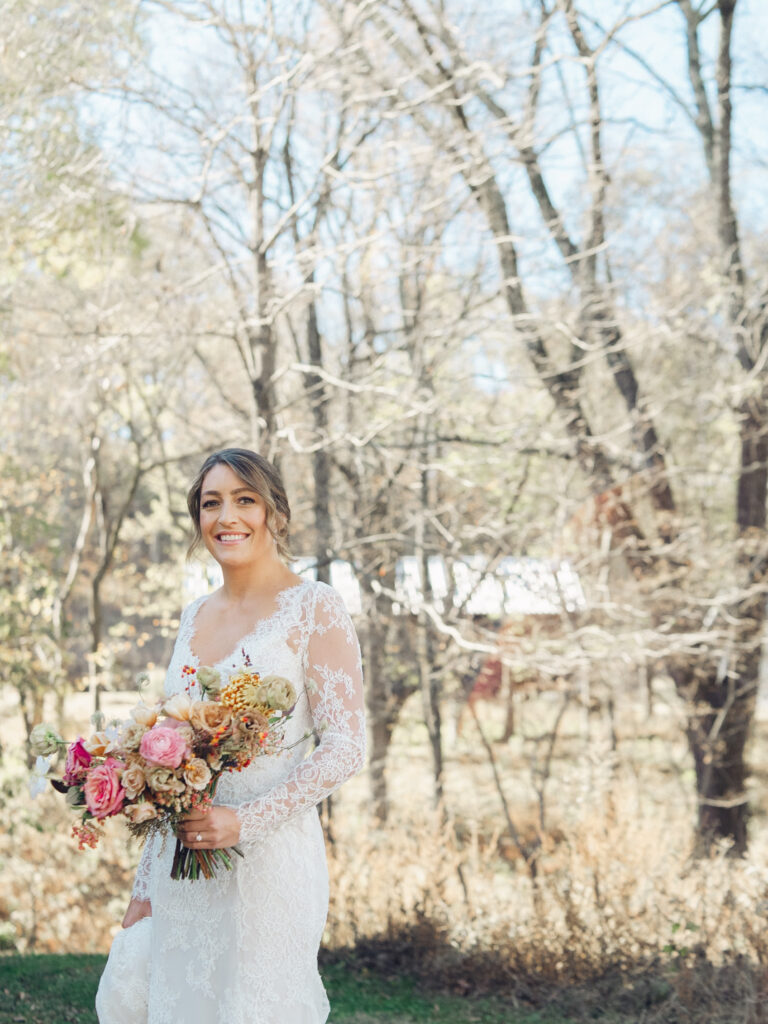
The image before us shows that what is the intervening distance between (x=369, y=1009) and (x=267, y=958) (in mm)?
3059

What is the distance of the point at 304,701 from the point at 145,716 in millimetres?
470

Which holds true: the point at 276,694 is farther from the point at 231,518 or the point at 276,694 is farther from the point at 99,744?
the point at 231,518

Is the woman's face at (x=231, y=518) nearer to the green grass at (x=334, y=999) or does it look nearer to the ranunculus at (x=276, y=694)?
the ranunculus at (x=276, y=694)

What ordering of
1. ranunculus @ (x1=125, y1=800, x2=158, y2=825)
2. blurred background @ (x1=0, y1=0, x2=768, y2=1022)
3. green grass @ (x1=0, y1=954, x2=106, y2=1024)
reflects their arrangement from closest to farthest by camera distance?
ranunculus @ (x1=125, y1=800, x2=158, y2=825)
green grass @ (x1=0, y1=954, x2=106, y2=1024)
blurred background @ (x1=0, y1=0, x2=768, y2=1022)

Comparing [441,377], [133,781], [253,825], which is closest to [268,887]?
[253,825]

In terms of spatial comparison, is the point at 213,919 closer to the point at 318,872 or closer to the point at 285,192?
the point at 318,872

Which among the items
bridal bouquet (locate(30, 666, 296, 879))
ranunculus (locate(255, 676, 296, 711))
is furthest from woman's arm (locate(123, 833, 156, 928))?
ranunculus (locate(255, 676, 296, 711))

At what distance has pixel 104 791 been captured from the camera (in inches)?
88.2

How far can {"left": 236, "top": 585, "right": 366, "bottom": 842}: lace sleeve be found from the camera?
2.46 meters

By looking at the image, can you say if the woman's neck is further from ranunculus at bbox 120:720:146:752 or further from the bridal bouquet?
ranunculus at bbox 120:720:146:752

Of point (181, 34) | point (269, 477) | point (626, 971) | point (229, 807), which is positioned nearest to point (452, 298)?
point (181, 34)

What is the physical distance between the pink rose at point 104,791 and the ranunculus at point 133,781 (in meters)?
0.02

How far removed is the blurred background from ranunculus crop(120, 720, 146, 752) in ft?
11.3

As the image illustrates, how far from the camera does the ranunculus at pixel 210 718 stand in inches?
90.7
